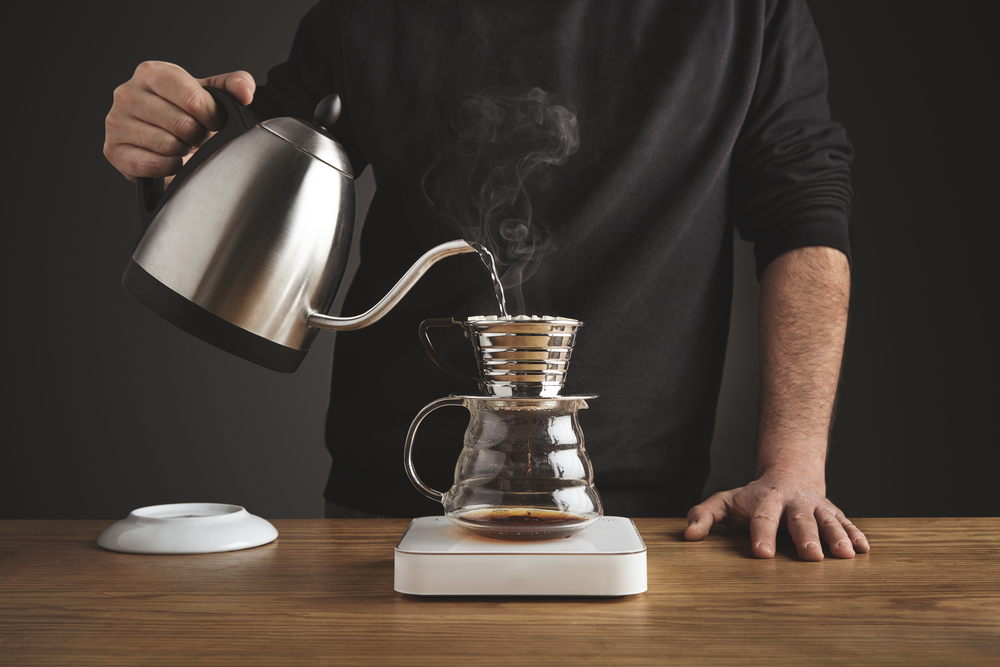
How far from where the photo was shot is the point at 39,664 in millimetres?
602

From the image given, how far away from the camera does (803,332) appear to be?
1497mm

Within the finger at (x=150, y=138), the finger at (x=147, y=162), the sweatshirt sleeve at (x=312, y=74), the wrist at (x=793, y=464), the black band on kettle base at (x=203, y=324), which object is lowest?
the wrist at (x=793, y=464)

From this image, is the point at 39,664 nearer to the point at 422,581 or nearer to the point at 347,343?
the point at 422,581

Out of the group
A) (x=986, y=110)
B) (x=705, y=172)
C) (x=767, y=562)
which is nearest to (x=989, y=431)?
(x=986, y=110)

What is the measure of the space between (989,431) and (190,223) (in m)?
3.24

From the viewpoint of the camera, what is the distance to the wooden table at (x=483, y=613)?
62cm

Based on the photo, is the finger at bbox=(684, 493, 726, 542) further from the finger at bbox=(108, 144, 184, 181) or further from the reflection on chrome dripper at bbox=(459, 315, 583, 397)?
the finger at bbox=(108, 144, 184, 181)

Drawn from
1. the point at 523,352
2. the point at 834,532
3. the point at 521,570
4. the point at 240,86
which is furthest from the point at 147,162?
the point at 834,532

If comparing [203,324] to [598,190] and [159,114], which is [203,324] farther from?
[598,190]

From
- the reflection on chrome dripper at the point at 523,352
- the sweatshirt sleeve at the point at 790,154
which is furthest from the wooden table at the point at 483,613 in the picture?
the sweatshirt sleeve at the point at 790,154

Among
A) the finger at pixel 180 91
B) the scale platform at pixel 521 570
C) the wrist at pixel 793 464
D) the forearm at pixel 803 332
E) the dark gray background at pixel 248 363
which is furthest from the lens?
the dark gray background at pixel 248 363

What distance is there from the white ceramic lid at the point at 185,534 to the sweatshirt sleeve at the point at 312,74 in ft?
2.94

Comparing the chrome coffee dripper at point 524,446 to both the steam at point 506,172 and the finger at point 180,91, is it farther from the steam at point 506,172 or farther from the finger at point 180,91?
the steam at point 506,172

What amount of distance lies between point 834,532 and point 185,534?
2.65 feet
